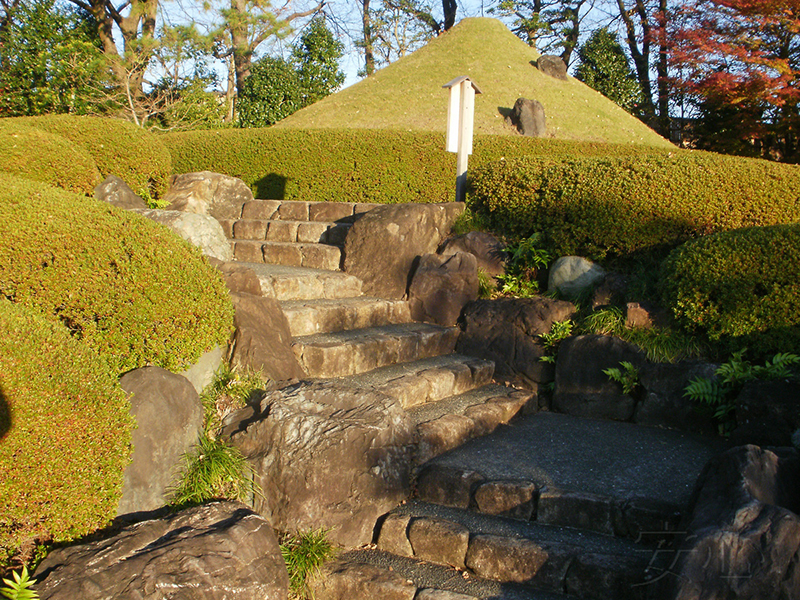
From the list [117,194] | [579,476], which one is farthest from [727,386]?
[117,194]

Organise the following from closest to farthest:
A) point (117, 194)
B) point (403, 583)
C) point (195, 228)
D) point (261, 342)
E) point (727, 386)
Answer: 1. point (403, 583)
2. point (261, 342)
3. point (727, 386)
4. point (195, 228)
5. point (117, 194)

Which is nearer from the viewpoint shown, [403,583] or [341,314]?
[403,583]

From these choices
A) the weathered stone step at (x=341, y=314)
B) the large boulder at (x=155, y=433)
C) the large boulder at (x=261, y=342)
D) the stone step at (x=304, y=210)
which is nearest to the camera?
the large boulder at (x=155, y=433)

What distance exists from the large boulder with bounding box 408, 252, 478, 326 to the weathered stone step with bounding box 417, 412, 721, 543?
1568 millimetres

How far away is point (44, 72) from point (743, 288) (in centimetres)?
1351

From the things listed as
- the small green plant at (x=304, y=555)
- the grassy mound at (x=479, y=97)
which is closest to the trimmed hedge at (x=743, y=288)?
the small green plant at (x=304, y=555)

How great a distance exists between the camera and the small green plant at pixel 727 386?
14.2 ft

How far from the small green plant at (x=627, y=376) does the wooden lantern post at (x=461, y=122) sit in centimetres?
333

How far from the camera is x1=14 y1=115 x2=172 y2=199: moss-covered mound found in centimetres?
701

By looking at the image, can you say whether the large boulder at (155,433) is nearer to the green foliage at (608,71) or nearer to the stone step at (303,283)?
the stone step at (303,283)

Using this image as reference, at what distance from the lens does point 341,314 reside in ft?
17.5

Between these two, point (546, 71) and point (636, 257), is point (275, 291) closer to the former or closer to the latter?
point (636, 257)

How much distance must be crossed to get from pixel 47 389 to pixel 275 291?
10.00 ft

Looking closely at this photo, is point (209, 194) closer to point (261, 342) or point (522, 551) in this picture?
point (261, 342)
